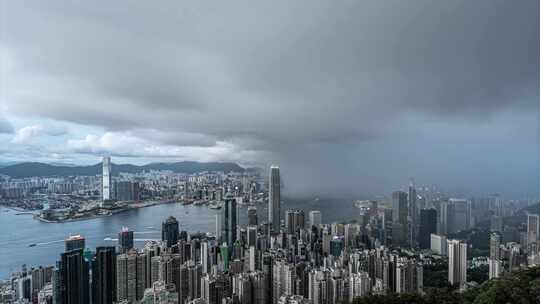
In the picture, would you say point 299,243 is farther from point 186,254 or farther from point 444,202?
point 444,202

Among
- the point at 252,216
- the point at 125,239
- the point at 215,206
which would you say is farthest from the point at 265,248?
the point at 125,239

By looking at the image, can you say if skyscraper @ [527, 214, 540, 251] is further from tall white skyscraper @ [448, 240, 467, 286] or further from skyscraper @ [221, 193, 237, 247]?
skyscraper @ [221, 193, 237, 247]

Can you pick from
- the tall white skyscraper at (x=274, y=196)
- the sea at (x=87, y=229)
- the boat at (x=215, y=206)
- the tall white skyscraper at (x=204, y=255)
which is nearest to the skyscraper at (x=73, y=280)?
the sea at (x=87, y=229)

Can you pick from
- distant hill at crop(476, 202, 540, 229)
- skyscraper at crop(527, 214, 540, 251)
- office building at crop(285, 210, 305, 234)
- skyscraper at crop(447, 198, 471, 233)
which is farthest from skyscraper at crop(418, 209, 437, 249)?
office building at crop(285, 210, 305, 234)

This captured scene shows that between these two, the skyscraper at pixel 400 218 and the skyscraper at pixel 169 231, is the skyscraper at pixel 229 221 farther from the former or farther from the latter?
the skyscraper at pixel 400 218

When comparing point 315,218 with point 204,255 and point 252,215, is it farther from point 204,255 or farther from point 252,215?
point 204,255

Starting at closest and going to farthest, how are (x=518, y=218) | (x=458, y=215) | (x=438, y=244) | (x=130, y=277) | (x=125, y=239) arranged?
(x=130, y=277), (x=125, y=239), (x=438, y=244), (x=518, y=218), (x=458, y=215)
